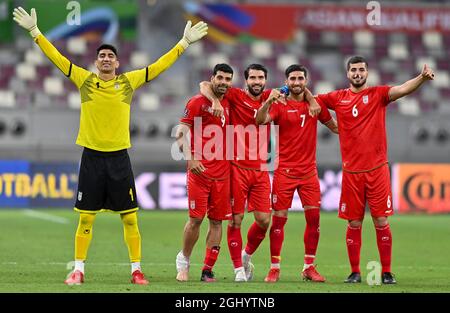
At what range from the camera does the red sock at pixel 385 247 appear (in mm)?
11586

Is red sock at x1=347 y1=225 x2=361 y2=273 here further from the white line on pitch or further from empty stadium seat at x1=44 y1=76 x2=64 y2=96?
empty stadium seat at x1=44 y1=76 x2=64 y2=96

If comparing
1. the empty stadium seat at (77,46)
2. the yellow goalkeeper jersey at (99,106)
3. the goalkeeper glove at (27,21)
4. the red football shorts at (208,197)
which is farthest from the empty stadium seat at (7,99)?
the yellow goalkeeper jersey at (99,106)

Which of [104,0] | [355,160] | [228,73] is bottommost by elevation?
[355,160]

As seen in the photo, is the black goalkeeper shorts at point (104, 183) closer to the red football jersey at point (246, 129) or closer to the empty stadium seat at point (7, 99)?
the red football jersey at point (246, 129)

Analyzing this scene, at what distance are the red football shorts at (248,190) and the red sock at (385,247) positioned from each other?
1272 millimetres

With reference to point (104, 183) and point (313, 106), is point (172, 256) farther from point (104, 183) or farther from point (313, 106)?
point (104, 183)

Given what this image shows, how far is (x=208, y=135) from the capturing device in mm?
11602

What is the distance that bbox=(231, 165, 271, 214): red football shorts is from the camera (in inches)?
463

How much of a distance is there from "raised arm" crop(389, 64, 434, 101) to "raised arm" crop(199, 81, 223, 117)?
6.19 ft

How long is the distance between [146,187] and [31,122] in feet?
18.2

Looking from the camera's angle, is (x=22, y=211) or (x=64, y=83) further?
(x=64, y=83)
